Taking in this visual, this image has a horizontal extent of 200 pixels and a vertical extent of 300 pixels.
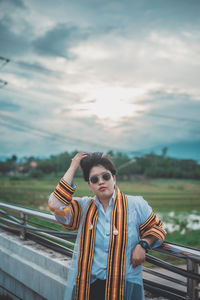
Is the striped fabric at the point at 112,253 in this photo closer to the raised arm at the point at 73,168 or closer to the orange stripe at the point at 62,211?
the orange stripe at the point at 62,211

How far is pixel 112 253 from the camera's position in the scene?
1558mm

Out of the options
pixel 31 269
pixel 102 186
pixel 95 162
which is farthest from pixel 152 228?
pixel 31 269

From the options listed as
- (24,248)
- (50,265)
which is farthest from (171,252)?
(24,248)

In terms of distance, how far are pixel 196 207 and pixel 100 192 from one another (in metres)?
77.5

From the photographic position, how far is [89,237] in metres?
1.64

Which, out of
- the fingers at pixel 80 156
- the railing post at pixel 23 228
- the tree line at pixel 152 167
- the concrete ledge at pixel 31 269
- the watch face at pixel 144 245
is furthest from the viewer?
the tree line at pixel 152 167

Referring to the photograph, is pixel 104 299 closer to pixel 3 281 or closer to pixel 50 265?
pixel 50 265

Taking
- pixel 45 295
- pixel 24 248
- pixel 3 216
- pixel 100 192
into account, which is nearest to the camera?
pixel 100 192

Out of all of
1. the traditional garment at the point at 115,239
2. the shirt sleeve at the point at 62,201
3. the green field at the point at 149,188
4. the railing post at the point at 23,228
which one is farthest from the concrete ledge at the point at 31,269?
the green field at the point at 149,188

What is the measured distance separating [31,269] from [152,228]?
159 centimetres

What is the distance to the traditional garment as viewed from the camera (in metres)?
1.55

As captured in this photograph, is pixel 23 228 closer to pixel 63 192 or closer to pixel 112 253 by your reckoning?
pixel 63 192

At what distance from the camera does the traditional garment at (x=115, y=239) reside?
155 cm

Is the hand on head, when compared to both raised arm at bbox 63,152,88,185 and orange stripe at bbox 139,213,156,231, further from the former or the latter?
orange stripe at bbox 139,213,156,231
